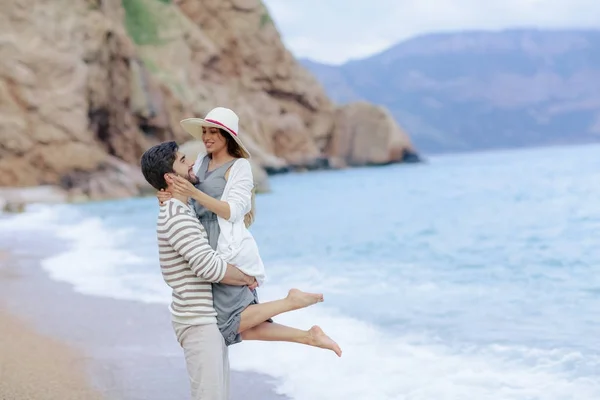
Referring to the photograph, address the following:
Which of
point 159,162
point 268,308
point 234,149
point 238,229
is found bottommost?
point 268,308

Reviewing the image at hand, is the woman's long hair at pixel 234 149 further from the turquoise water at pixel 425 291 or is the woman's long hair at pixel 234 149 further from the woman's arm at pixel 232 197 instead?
the turquoise water at pixel 425 291

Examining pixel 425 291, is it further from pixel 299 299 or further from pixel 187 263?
pixel 187 263

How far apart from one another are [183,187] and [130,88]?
131 feet

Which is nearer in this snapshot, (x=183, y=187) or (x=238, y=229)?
(x=183, y=187)

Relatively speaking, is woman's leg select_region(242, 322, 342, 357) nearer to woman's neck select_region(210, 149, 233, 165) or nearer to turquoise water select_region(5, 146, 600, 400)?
woman's neck select_region(210, 149, 233, 165)

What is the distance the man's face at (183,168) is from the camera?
4004 millimetres

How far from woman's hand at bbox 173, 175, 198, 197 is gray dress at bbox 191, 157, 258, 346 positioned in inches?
6.9

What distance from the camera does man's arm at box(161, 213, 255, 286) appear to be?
386 centimetres

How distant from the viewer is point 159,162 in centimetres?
400

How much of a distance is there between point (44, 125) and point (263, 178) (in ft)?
30.1

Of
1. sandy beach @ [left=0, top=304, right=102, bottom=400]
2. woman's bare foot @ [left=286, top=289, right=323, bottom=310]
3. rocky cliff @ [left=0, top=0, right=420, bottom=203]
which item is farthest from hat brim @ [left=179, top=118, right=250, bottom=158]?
rocky cliff @ [left=0, top=0, right=420, bottom=203]

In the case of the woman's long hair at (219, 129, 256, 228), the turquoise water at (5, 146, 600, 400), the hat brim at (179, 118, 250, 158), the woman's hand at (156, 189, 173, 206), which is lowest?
the turquoise water at (5, 146, 600, 400)

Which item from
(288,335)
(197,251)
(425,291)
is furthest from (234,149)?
(425,291)

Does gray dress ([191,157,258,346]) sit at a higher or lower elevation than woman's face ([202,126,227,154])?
lower
